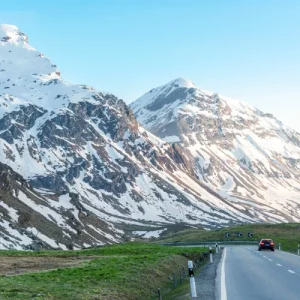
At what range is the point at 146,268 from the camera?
30234mm

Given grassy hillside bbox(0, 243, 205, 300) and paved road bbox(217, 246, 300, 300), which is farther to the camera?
paved road bbox(217, 246, 300, 300)

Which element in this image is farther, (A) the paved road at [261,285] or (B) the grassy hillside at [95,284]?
(A) the paved road at [261,285]

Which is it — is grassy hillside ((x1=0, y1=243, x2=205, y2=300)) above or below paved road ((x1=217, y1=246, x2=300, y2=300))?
above

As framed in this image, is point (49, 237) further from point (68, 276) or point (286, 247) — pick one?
point (68, 276)

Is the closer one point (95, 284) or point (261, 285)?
point (95, 284)

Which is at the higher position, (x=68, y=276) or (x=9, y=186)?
(x=9, y=186)

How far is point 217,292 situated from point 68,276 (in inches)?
337

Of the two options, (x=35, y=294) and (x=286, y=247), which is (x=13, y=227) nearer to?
(x=286, y=247)

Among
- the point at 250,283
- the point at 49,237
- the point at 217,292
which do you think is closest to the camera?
the point at 217,292

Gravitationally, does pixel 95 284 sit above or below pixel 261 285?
above

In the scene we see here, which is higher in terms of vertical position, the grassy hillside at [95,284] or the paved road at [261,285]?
the grassy hillside at [95,284]

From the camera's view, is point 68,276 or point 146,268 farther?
point 146,268

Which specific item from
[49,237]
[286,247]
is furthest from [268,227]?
[49,237]

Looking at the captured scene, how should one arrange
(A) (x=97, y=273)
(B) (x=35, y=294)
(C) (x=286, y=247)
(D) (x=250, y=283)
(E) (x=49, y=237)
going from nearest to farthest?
(B) (x=35, y=294) → (D) (x=250, y=283) → (A) (x=97, y=273) → (C) (x=286, y=247) → (E) (x=49, y=237)
